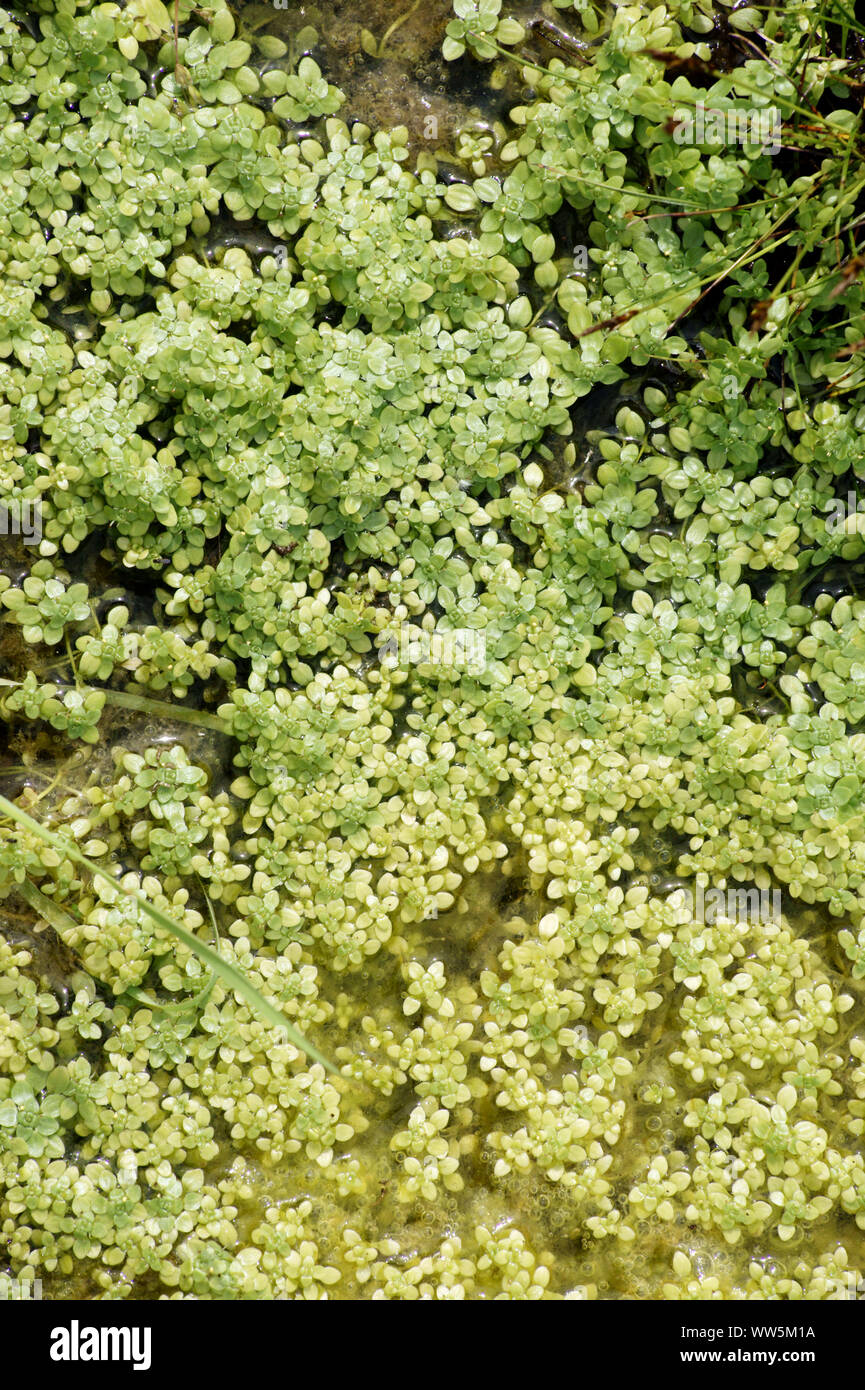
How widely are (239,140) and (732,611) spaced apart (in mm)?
1816

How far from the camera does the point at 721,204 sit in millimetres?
2775

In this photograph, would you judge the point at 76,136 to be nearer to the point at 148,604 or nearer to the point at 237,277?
the point at 237,277

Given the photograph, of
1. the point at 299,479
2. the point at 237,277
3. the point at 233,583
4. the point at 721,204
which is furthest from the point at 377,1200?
the point at 721,204

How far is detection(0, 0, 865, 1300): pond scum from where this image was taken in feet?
9.05

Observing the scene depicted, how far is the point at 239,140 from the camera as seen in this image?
108 inches

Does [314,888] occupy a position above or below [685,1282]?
above

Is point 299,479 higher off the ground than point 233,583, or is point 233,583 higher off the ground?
point 299,479

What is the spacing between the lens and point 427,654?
285cm

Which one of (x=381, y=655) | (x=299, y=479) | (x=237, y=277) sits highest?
(x=237, y=277)

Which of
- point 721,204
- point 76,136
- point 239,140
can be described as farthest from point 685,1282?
point 76,136

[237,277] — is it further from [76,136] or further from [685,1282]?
[685,1282]

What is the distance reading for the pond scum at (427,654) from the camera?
109 inches
